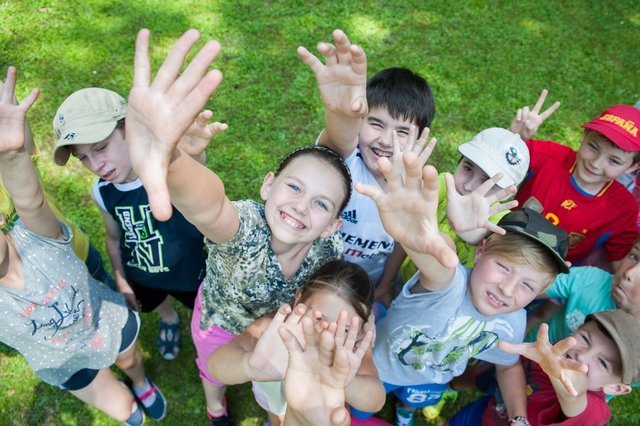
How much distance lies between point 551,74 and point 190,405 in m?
4.58

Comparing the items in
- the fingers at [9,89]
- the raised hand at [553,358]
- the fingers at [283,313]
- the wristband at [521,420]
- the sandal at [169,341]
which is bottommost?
the sandal at [169,341]

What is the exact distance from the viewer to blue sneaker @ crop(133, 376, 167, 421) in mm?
2684

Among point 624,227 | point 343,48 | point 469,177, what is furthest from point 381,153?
point 624,227

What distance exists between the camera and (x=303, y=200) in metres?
1.73

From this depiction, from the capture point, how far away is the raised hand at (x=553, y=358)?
1657 mm

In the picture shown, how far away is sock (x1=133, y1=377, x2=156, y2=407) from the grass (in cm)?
53

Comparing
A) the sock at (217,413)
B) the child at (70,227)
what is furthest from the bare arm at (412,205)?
the sock at (217,413)

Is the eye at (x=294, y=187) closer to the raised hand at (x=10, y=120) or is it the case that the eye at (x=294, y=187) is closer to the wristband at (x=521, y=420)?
the raised hand at (x=10, y=120)

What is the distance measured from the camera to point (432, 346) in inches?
77.5

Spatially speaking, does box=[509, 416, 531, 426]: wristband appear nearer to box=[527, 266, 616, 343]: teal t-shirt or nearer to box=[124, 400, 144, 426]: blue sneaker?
box=[527, 266, 616, 343]: teal t-shirt

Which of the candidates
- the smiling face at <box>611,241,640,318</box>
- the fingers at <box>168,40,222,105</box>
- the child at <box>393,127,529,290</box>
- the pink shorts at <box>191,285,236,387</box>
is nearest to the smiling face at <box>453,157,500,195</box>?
the child at <box>393,127,529,290</box>

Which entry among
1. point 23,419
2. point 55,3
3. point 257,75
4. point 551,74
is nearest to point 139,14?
point 55,3

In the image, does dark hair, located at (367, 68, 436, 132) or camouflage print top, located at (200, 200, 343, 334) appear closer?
camouflage print top, located at (200, 200, 343, 334)

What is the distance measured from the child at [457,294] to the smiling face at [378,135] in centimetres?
63
